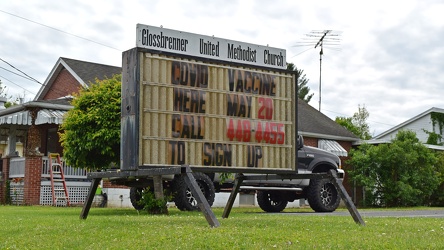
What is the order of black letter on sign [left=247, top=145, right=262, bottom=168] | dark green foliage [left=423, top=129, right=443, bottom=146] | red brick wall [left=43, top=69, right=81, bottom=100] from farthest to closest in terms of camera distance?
dark green foliage [left=423, top=129, right=443, bottom=146], red brick wall [left=43, top=69, right=81, bottom=100], black letter on sign [left=247, top=145, right=262, bottom=168]

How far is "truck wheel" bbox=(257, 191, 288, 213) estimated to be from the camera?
2248cm

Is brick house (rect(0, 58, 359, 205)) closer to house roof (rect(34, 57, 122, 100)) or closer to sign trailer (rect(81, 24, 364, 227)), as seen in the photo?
house roof (rect(34, 57, 122, 100))

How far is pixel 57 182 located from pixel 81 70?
597 centimetres

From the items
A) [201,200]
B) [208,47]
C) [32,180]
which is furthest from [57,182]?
[201,200]

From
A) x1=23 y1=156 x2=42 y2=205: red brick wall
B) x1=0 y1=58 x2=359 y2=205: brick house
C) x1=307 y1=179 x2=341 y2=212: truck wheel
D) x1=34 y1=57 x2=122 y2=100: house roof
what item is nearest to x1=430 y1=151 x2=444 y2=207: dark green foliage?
x1=0 y1=58 x2=359 y2=205: brick house

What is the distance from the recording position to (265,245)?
8242 mm

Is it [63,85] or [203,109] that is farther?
[63,85]

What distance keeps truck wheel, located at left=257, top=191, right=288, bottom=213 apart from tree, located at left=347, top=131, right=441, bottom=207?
1036cm

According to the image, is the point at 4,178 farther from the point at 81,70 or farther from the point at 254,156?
the point at 254,156

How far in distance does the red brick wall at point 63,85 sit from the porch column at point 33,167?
467 cm

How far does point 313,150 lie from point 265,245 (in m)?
13.8

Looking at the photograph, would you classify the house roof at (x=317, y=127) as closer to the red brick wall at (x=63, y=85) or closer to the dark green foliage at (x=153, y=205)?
the red brick wall at (x=63, y=85)

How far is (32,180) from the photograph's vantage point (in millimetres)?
25641

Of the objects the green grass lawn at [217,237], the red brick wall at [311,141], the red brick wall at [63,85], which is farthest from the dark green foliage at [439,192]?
the green grass lawn at [217,237]
